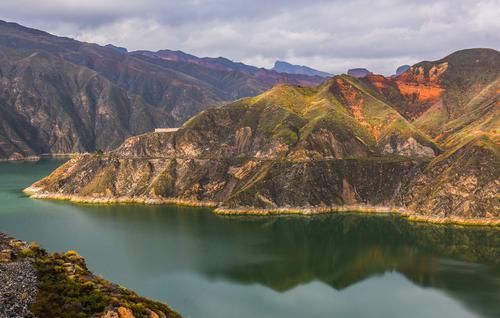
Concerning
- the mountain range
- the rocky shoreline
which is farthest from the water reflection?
the rocky shoreline

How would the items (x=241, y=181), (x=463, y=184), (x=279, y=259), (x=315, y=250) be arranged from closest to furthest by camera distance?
(x=279, y=259)
(x=315, y=250)
(x=463, y=184)
(x=241, y=181)

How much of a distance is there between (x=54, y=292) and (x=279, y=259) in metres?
70.8

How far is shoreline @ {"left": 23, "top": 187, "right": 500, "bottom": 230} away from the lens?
139875 mm

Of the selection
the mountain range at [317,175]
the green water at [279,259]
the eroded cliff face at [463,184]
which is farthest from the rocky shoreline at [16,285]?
the eroded cliff face at [463,184]

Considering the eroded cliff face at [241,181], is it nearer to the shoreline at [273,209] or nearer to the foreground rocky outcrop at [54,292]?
the shoreline at [273,209]

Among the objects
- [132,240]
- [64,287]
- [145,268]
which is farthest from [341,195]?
[64,287]

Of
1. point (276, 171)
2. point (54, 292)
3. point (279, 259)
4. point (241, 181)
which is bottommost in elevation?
point (279, 259)

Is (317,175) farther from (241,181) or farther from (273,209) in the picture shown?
(241,181)

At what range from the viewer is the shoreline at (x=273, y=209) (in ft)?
459

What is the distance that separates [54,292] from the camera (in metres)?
43.7

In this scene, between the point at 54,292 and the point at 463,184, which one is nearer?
the point at 54,292

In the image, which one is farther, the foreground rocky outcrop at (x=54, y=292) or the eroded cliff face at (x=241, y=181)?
the eroded cliff face at (x=241, y=181)

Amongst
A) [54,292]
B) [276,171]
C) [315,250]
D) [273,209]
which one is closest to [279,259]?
[315,250]

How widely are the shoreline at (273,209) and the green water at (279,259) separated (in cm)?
443
